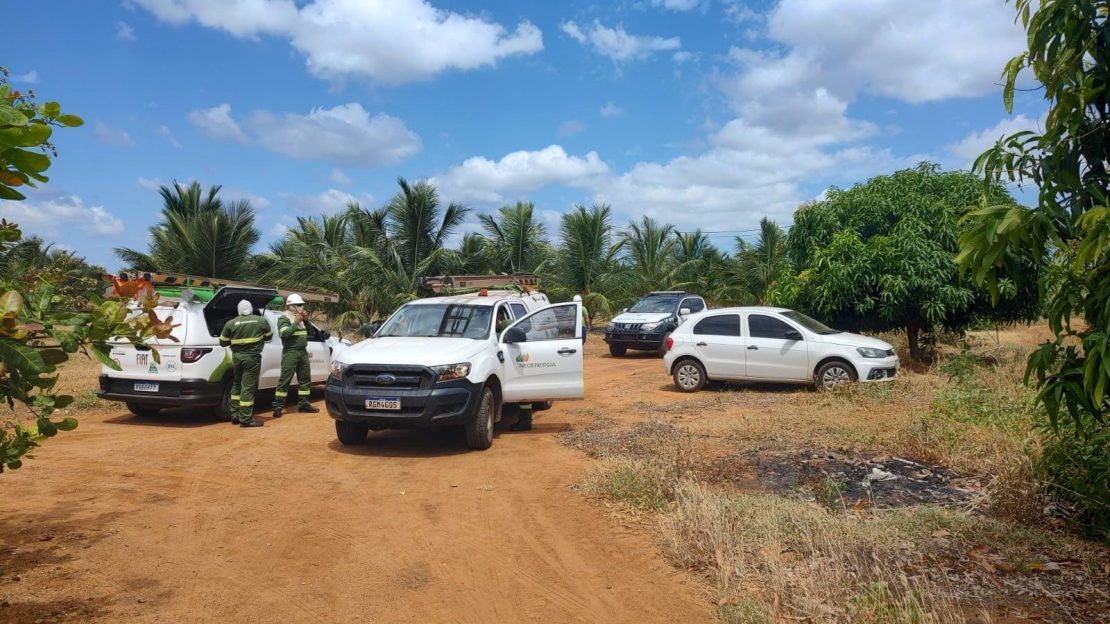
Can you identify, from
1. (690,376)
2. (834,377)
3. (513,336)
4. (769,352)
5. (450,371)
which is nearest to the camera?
(450,371)

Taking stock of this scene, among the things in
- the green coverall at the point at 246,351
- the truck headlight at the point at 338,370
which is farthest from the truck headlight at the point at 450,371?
the green coverall at the point at 246,351

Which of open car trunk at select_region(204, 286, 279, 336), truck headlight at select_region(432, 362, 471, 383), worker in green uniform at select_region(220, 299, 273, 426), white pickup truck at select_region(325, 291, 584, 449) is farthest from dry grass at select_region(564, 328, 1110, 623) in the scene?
open car trunk at select_region(204, 286, 279, 336)

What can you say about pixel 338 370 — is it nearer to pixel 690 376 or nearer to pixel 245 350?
pixel 245 350

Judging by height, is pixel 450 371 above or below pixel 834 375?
above

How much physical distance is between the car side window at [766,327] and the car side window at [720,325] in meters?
0.25

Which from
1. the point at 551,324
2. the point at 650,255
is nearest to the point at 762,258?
the point at 650,255

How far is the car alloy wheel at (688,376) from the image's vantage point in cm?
1356

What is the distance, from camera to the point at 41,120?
10.8ft

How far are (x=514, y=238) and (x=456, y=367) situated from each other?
19.8m

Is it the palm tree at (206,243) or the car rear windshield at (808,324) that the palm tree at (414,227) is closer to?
the palm tree at (206,243)

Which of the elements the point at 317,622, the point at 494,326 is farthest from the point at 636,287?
the point at 317,622

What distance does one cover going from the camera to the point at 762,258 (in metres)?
30.0

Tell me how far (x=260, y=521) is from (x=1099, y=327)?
585 centimetres

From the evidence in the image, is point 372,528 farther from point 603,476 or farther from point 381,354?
point 381,354
